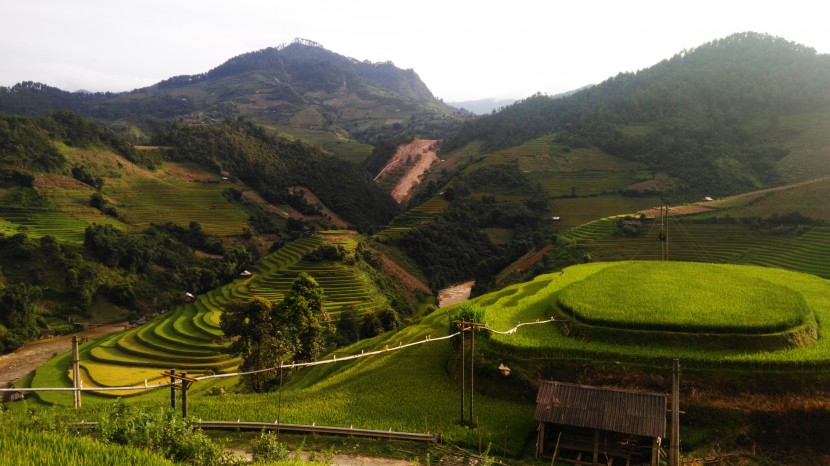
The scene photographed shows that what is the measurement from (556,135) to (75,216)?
76541mm

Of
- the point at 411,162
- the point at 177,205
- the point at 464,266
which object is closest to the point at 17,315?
the point at 177,205

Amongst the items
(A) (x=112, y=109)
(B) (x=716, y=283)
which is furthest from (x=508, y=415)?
(A) (x=112, y=109)

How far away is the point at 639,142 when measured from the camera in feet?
261

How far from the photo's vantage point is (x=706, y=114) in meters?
82.0

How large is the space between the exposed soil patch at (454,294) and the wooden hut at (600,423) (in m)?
35.9

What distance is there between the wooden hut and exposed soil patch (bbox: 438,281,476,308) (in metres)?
35.9

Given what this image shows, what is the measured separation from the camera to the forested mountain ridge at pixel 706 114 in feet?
231

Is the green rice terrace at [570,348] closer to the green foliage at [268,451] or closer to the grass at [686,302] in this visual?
the grass at [686,302]

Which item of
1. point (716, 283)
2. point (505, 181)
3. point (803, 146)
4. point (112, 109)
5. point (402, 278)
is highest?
point (112, 109)

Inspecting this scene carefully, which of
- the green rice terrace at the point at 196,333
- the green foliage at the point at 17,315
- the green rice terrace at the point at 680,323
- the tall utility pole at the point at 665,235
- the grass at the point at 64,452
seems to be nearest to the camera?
the grass at the point at 64,452

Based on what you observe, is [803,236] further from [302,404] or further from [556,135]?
[556,135]

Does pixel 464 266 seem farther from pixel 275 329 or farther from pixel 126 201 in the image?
pixel 126 201

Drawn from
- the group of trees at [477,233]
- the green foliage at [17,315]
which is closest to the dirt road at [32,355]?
the green foliage at [17,315]

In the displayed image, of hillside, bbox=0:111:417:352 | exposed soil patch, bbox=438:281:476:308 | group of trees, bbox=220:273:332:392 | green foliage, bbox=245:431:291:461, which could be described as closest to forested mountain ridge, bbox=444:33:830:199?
exposed soil patch, bbox=438:281:476:308
